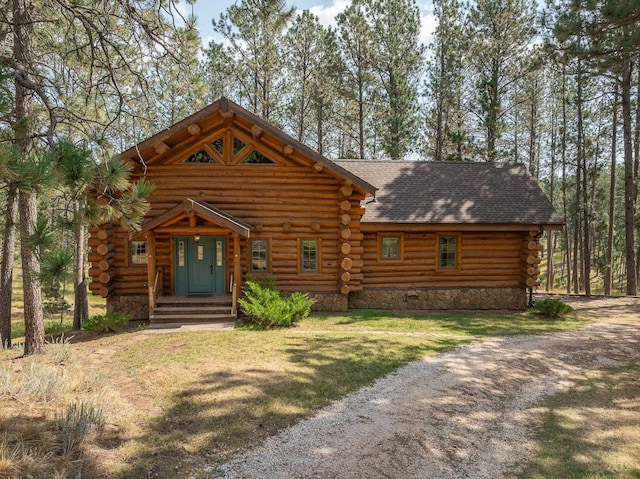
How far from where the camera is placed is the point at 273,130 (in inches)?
515

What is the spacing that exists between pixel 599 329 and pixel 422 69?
65.4 feet

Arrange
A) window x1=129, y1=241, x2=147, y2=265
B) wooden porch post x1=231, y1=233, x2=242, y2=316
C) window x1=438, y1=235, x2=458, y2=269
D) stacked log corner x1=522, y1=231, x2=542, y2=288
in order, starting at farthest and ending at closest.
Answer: window x1=438, y1=235, x2=458, y2=269 < stacked log corner x1=522, y1=231, x2=542, y2=288 < window x1=129, y1=241, x2=147, y2=265 < wooden porch post x1=231, y1=233, x2=242, y2=316

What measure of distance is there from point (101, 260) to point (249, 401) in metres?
9.26

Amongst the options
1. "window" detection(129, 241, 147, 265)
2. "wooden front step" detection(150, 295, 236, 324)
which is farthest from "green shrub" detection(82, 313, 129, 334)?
"window" detection(129, 241, 147, 265)

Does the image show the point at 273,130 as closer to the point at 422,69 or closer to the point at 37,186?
the point at 37,186

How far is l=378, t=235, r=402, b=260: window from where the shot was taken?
15297 mm

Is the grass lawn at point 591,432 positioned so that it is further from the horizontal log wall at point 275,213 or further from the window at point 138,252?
the window at point 138,252

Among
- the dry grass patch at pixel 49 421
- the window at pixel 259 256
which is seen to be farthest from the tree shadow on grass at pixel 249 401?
the window at pixel 259 256

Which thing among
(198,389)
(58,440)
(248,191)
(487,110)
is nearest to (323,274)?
(248,191)

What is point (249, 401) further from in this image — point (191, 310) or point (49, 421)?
point (191, 310)

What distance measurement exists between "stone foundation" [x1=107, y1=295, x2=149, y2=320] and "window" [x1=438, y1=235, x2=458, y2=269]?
11147mm

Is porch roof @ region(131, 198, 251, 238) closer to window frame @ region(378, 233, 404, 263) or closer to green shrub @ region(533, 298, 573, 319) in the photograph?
window frame @ region(378, 233, 404, 263)

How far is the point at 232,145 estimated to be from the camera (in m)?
13.8

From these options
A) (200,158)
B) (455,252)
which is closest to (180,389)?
(200,158)
